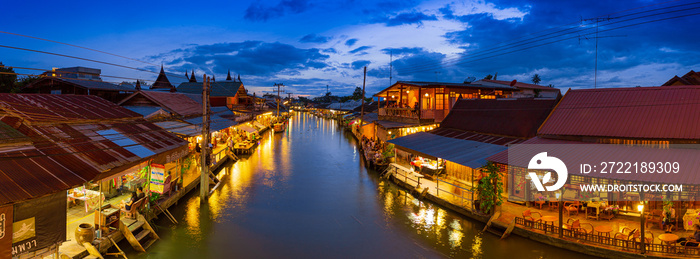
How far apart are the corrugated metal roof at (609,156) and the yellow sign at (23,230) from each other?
13610mm

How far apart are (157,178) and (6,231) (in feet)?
26.1

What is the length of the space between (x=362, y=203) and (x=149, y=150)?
10.4 meters

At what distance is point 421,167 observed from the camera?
74.1 feet

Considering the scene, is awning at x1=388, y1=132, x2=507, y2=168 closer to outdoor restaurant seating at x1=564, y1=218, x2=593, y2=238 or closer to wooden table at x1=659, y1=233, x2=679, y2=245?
outdoor restaurant seating at x1=564, y1=218, x2=593, y2=238

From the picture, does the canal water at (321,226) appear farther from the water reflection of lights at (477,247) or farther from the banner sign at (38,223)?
the banner sign at (38,223)

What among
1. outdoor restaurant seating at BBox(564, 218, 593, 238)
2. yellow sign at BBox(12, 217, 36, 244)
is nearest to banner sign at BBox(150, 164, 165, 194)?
yellow sign at BBox(12, 217, 36, 244)

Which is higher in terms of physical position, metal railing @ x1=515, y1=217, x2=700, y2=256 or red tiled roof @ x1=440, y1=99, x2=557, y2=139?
red tiled roof @ x1=440, y1=99, x2=557, y2=139

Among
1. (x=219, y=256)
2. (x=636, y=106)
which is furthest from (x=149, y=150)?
(x=636, y=106)

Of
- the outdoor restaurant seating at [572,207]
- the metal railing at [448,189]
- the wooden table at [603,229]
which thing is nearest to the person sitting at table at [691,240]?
the wooden table at [603,229]

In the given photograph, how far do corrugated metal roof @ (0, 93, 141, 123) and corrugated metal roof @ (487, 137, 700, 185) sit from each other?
15.8 m

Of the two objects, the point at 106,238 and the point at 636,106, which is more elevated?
the point at 636,106

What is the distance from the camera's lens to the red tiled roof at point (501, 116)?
17469mm

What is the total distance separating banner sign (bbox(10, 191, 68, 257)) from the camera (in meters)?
7.72

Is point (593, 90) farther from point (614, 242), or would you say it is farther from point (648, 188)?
point (614, 242)
